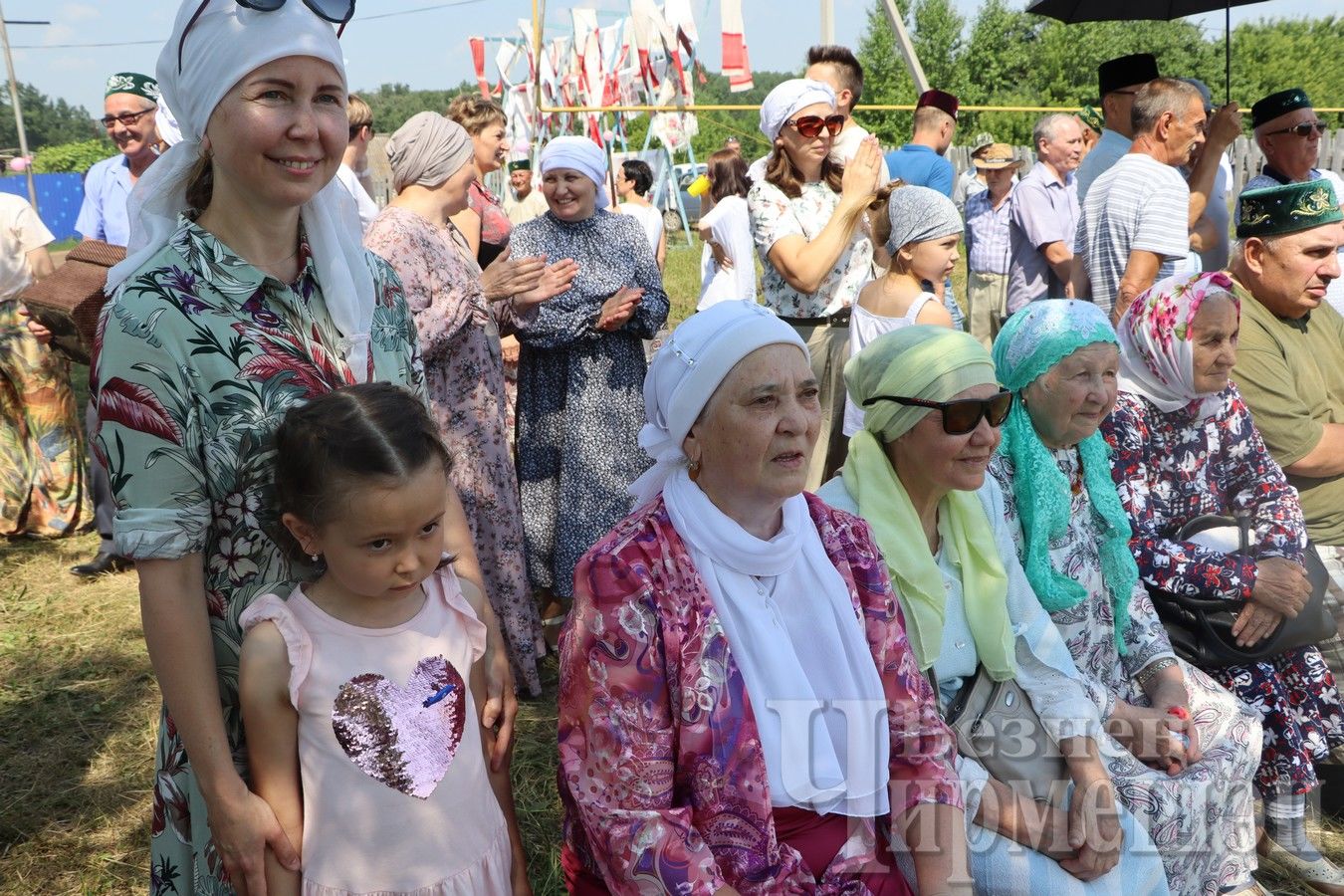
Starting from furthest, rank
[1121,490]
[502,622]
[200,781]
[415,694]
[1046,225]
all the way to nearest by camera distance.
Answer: [1046,225]
[502,622]
[1121,490]
[415,694]
[200,781]

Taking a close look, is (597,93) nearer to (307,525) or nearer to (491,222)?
(491,222)

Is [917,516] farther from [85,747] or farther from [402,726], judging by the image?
[85,747]

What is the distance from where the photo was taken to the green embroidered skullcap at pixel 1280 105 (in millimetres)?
5180

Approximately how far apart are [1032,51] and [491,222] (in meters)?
35.7

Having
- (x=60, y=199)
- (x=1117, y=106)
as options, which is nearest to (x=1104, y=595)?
(x=1117, y=106)

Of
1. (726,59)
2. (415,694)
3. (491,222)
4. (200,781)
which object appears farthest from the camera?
(726,59)

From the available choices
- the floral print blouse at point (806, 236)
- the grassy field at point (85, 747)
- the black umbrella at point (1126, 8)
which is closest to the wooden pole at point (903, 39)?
the black umbrella at point (1126, 8)

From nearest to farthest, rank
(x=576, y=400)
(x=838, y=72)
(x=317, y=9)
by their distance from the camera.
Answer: (x=317, y=9)
(x=576, y=400)
(x=838, y=72)

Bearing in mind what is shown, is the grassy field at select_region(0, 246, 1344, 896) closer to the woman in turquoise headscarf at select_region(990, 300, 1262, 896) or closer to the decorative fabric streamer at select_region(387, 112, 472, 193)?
the woman in turquoise headscarf at select_region(990, 300, 1262, 896)

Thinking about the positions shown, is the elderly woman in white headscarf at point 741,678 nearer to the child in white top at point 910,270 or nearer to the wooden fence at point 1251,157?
the child in white top at point 910,270

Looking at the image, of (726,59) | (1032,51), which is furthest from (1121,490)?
(1032,51)

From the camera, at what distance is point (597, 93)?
1855 centimetres

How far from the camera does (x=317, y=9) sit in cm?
180

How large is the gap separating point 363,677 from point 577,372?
104 inches
